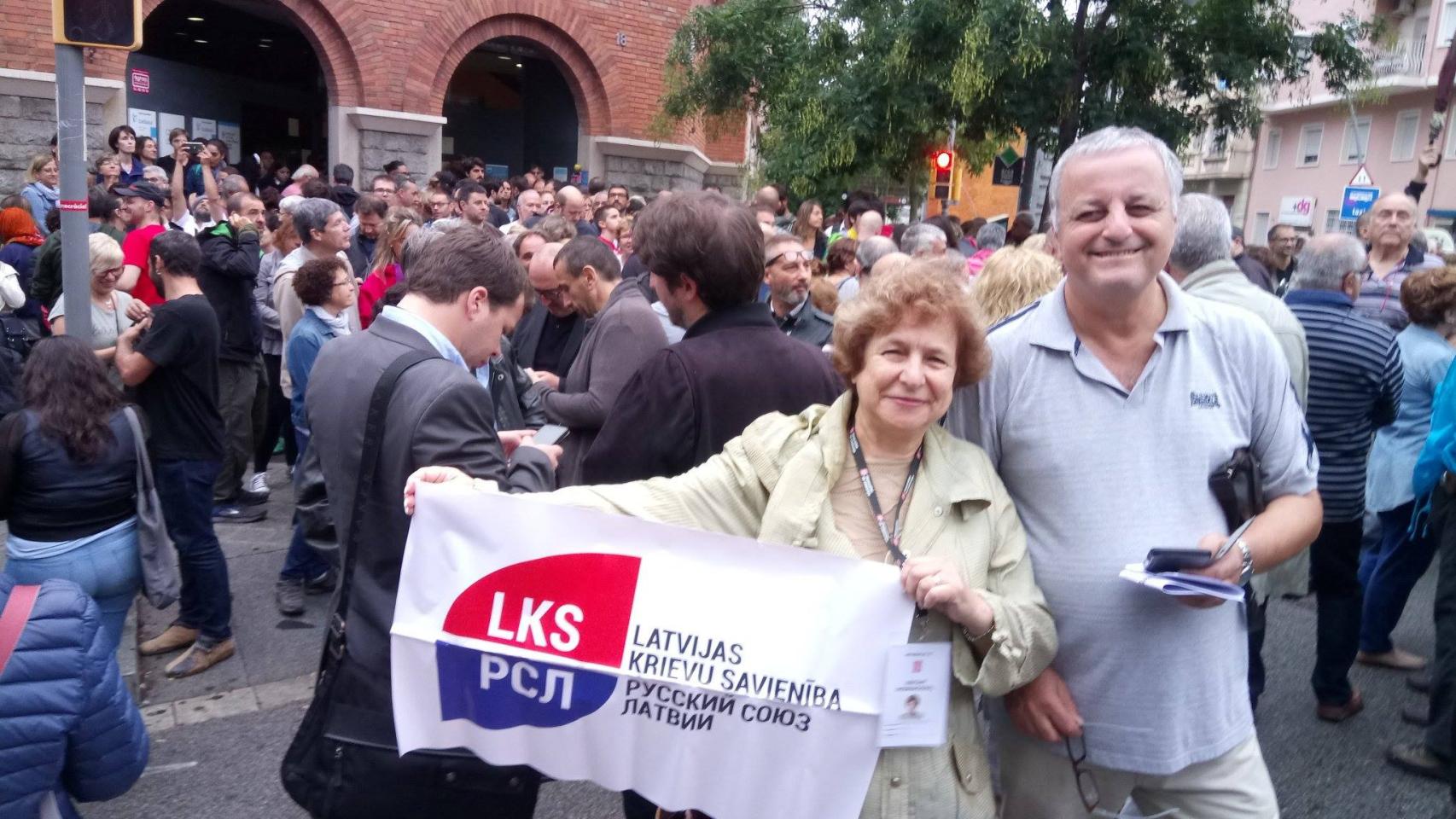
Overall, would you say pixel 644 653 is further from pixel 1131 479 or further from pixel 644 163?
pixel 644 163

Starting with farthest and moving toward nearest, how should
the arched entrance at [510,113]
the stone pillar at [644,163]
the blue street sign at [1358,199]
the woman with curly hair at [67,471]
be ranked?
the arched entrance at [510,113]
the blue street sign at [1358,199]
the stone pillar at [644,163]
the woman with curly hair at [67,471]

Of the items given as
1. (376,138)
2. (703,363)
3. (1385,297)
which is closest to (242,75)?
(376,138)

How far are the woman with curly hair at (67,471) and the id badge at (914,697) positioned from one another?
317 centimetres

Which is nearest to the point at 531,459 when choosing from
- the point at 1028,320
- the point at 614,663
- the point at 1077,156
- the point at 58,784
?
the point at 614,663

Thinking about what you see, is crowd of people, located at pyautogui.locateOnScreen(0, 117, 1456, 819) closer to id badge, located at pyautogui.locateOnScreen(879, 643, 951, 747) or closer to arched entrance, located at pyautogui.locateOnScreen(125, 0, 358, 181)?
id badge, located at pyautogui.locateOnScreen(879, 643, 951, 747)

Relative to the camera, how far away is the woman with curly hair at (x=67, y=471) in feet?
12.6

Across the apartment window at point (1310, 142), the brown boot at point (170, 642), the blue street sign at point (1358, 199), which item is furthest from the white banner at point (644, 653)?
the apartment window at point (1310, 142)

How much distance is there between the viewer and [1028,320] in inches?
89.9

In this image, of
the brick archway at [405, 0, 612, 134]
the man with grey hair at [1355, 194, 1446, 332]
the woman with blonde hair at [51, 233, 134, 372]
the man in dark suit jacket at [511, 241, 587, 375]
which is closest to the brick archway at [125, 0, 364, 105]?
the brick archway at [405, 0, 612, 134]

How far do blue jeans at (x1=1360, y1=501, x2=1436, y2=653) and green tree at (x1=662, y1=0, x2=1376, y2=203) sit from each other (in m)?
8.22

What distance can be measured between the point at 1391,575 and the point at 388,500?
5.05 metres

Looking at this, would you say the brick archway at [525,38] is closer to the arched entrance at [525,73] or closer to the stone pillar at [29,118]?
the arched entrance at [525,73]

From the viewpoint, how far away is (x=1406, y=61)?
34844mm

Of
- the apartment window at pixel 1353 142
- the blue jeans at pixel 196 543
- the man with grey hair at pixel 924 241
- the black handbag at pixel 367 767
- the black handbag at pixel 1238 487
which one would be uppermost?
the apartment window at pixel 1353 142
